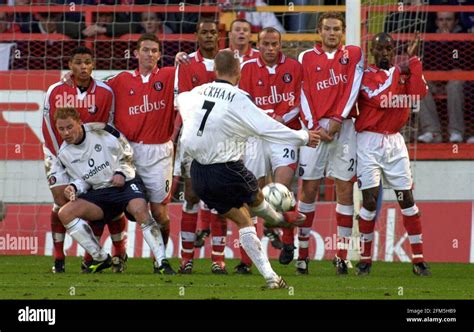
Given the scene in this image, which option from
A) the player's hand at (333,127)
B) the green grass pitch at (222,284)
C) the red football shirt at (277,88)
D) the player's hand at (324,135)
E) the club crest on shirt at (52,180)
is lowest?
the green grass pitch at (222,284)

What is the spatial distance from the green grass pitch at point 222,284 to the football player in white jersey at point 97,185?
1.15 ft

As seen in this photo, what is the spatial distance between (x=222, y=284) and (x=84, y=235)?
166cm

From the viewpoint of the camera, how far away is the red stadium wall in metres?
14.3

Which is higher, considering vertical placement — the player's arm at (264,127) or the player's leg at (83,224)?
the player's arm at (264,127)

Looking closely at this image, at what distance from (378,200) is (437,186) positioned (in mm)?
2392

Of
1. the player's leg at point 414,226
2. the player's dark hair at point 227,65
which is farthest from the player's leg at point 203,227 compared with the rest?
the player's dark hair at point 227,65

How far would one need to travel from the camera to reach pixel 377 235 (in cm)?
1448

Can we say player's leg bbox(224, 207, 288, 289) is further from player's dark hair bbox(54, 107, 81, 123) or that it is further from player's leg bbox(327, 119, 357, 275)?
player's dark hair bbox(54, 107, 81, 123)

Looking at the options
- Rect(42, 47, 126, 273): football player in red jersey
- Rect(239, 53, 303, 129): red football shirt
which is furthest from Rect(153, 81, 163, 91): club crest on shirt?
Rect(239, 53, 303, 129): red football shirt

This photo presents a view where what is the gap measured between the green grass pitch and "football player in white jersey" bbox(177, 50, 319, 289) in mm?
499

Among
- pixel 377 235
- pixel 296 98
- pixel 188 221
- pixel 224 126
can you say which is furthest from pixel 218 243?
pixel 377 235

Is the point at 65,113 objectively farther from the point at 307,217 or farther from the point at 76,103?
the point at 307,217

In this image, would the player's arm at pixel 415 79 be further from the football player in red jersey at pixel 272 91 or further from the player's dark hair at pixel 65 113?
the player's dark hair at pixel 65 113

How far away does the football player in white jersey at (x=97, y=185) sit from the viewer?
1148 centimetres
